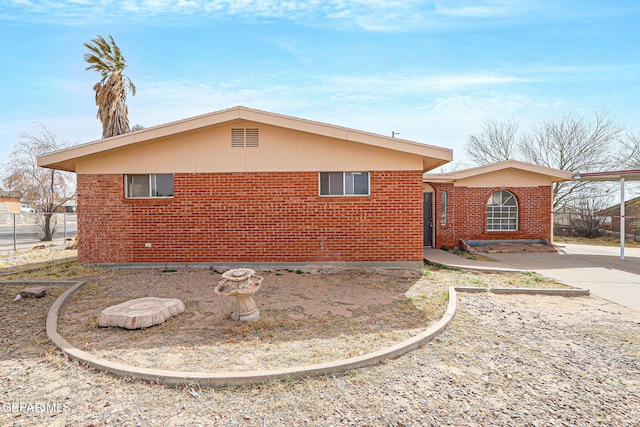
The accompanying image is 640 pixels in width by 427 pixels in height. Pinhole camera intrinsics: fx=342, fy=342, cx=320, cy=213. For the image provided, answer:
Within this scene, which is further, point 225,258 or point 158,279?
point 225,258

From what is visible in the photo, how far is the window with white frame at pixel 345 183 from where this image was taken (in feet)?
27.9

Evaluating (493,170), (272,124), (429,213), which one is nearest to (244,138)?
(272,124)

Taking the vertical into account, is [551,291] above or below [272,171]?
below

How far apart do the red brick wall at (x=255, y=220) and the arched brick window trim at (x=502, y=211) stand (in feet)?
20.2

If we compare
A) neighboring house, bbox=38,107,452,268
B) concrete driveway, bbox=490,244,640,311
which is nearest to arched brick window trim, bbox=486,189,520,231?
concrete driveway, bbox=490,244,640,311

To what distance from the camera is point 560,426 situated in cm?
272

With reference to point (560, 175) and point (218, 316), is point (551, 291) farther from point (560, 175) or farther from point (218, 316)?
point (560, 175)

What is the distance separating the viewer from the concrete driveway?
668 cm

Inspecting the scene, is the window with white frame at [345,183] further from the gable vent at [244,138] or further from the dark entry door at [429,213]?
the dark entry door at [429,213]

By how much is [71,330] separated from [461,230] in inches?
474

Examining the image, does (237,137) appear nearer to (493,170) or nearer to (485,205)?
(493,170)

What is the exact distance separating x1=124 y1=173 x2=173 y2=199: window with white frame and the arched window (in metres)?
11.2

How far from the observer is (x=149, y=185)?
872cm

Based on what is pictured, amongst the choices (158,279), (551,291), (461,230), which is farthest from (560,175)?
(158,279)
